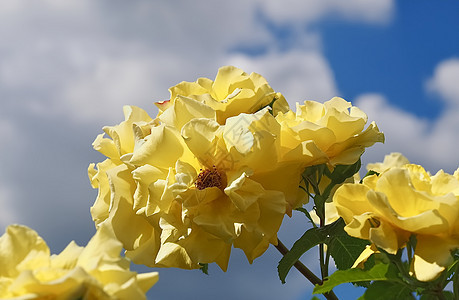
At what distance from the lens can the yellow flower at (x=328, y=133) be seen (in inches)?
45.7

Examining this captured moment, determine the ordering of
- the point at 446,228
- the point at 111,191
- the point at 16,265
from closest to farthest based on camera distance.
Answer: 1. the point at 16,265
2. the point at 446,228
3. the point at 111,191

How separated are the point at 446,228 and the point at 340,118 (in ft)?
1.18

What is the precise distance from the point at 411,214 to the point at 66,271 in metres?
0.63

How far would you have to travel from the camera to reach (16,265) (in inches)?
29.8

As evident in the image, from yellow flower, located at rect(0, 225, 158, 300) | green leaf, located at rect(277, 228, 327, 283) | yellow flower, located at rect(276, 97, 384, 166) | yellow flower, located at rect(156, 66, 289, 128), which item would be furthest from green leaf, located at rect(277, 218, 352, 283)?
yellow flower, located at rect(0, 225, 158, 300)

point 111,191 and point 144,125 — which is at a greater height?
point 144,125

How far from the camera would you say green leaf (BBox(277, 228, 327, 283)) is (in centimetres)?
126

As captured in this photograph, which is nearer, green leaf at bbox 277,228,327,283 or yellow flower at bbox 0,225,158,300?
yellow flower at bbox 0,225,158,300

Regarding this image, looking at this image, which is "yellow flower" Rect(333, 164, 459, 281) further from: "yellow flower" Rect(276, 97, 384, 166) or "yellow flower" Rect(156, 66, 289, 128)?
"yellow flower" Rect(156, 66, 289, 128)

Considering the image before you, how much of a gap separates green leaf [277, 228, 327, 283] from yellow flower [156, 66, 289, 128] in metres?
0.34

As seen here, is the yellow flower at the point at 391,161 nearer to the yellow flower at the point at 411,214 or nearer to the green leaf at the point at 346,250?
the green leaf at the point at 346,250

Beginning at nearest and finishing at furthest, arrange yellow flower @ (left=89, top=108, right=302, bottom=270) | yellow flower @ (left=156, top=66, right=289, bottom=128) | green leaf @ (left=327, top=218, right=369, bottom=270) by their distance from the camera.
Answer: yellow flower @ (left=89, top=108, right=302, bottom=270)
yellow flower @ (left=156, top=66, right=289, bottom=128)
green leaf @ (left=327, top=218, right=369, bottom=270)

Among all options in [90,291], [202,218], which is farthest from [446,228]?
[90,291]

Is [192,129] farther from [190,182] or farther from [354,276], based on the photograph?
[354,276]
